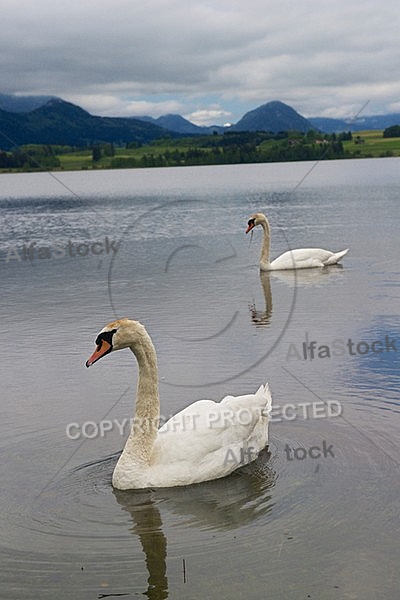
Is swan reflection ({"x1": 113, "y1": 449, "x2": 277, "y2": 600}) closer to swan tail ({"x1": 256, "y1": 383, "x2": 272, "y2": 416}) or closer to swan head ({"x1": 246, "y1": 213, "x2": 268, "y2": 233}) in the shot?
swan tail ({"x1": 256, "y1": 383, "x2": 272, "y2": 416})

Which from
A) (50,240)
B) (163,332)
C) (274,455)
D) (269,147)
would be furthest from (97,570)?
(269,147)

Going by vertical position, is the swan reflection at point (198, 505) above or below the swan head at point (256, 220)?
below

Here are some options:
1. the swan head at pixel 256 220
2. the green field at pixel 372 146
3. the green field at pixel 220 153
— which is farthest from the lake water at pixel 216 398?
the green field at pixel 372 146

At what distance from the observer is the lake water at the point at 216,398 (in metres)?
8.08

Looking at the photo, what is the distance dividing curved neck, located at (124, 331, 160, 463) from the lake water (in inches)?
22.7

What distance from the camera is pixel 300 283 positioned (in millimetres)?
24500

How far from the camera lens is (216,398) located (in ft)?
43.3

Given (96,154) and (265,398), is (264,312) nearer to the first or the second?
(265,398)

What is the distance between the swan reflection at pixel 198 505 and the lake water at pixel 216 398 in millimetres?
24

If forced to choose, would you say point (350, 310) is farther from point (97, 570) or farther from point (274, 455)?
point (97, 570)

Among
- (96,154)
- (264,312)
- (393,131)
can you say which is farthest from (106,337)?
(393,131)

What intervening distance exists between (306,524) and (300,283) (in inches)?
627

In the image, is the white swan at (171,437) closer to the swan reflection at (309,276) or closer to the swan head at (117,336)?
the swan head at (117,336)

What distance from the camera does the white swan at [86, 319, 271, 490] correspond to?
1005cm
